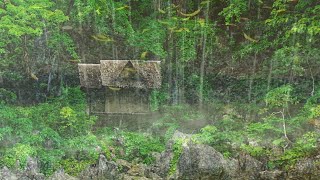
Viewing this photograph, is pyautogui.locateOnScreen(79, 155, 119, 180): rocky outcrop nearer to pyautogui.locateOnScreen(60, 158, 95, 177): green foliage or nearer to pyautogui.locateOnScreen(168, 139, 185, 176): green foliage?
pyautogui.locateOnScreen(60, 158, 95, 177): green foliage

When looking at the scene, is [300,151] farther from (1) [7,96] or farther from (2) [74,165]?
(1) [7,96]

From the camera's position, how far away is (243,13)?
1412 cm

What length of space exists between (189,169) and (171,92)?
3.66 m

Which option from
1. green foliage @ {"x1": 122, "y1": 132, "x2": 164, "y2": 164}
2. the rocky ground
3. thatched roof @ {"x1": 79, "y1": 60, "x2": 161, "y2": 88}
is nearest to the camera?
the rocky ground

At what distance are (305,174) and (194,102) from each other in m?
4.61

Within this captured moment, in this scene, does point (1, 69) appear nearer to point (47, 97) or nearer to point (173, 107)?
point (47, 97)

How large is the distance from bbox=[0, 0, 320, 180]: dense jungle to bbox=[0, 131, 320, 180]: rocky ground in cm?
3

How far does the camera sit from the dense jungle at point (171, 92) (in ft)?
33.6

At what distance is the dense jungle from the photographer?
1023cm

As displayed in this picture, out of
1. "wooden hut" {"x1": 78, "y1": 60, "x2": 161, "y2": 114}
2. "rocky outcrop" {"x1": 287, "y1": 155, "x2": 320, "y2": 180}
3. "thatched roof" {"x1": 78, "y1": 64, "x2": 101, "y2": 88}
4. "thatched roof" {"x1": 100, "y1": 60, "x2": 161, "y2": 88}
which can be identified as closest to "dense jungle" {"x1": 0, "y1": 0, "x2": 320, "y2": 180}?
"rocky outcrop" {"x1": 287, "y1": 155, "x2": 320, "y2": 180}

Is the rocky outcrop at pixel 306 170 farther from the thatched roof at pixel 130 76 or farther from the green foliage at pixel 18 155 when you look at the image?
the green foliage at pixel 18 155

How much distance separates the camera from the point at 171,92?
13.2 meters

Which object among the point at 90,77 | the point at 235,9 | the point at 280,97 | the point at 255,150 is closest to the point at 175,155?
the point at 255,150

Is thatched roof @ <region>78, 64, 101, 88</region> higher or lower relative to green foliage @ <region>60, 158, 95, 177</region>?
higher
